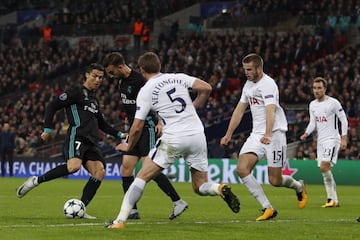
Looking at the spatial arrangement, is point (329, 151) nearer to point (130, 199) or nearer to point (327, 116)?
point (327, 116)

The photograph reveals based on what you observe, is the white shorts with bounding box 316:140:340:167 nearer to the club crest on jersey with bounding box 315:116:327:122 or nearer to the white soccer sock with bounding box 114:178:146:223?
the club crest on jersey with bounding box 315:116:327:122

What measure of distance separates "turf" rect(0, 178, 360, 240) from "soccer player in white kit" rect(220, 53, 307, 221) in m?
0.55

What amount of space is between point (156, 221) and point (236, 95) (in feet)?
71.4

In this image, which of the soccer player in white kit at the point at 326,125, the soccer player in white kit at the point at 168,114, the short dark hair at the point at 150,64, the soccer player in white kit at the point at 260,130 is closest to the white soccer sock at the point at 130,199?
the soccer player in white kit at the point at 168,114

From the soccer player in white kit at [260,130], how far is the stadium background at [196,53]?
15313 millimetres

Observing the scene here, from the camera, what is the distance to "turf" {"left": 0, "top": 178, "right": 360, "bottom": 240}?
10906 millimetres

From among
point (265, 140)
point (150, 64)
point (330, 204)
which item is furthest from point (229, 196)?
point (330, 204)

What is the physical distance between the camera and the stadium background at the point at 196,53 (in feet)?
109

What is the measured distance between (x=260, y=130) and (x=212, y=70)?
2445 cm

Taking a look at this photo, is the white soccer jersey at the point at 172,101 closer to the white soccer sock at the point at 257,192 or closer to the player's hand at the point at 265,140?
the player's hand at the point at 265,140

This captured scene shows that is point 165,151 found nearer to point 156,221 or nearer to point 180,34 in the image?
point 156,221

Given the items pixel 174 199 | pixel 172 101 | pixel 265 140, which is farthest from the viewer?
pixel 174 199

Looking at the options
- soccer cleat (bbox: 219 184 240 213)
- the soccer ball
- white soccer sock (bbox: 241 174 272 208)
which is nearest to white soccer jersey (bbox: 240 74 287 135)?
white soccer sock (bbox: 241 174 272 208)

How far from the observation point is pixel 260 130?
13680 millimetres
